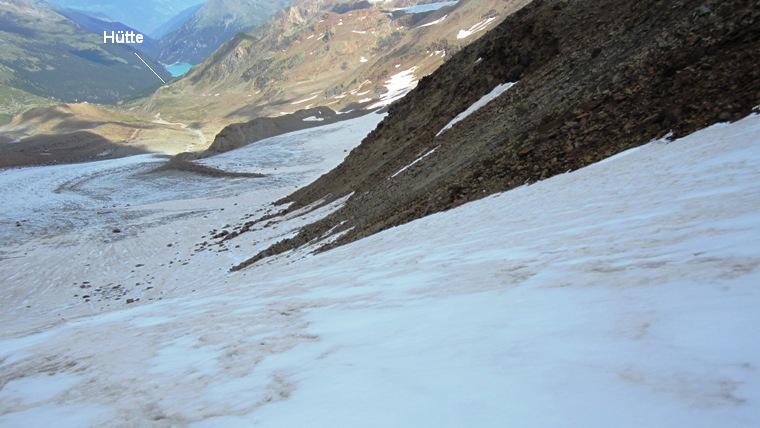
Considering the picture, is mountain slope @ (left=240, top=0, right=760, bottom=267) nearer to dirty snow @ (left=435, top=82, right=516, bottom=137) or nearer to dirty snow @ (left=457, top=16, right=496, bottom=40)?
dirty snow @ (left=435, top=82, right=516, bottom=137)

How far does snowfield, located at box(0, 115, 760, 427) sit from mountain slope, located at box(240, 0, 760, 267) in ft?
5.21

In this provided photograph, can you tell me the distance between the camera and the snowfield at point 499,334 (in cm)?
225

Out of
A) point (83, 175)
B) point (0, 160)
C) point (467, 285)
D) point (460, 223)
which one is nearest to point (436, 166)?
point (460, 223)

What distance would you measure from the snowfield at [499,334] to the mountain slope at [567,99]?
1.59m

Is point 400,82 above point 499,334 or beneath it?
above

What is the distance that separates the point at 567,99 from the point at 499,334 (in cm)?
1164

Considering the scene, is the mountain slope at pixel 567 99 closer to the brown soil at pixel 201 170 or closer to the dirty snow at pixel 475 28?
the brown soil at pixel 201 170

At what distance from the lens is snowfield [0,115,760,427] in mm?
2246

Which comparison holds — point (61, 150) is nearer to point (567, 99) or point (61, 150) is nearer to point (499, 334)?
point (567, 99)

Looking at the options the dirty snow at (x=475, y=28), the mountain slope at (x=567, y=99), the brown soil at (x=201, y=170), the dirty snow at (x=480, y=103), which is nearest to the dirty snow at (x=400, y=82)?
the dirty snow at (x=475, y=28)

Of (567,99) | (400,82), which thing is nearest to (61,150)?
(400,82)

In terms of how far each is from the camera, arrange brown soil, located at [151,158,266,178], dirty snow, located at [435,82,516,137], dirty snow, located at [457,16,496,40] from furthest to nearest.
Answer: dirty snow, located at [457,16,496,40], brown soil, located at [151,158,266,178], dirty snow, located at [435,82,516,137]

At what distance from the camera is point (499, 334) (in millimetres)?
3100

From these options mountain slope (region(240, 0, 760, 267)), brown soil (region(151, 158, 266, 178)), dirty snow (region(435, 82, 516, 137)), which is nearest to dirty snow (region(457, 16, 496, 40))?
brown soil (region(151, 158, 266, 178))
